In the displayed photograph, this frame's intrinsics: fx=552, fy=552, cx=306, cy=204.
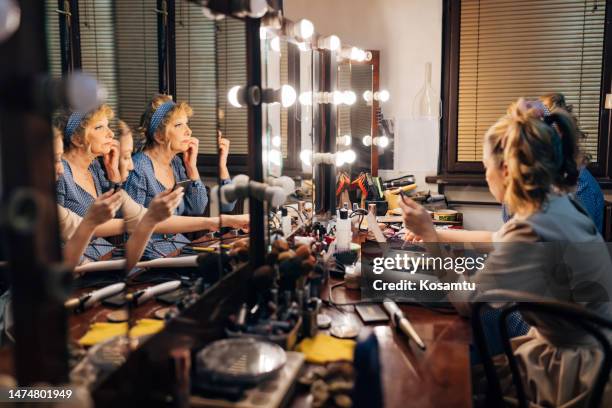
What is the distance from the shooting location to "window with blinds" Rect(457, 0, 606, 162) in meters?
3.55

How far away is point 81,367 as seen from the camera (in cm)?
92

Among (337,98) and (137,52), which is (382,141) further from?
(137,52)

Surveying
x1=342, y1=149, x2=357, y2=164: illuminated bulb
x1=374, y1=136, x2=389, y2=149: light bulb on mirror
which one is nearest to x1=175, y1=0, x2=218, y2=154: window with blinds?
x1=342, y1=149, x2=357, y2=164: illuminated bulb

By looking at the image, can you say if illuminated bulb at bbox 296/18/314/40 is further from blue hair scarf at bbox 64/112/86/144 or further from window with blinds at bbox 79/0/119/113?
blue hair scarf at bbox 64/112/86/144

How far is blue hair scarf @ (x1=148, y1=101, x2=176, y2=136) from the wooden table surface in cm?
89

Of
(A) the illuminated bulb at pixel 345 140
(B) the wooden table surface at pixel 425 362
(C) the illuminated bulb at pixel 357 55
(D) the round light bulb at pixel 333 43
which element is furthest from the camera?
(C) the illuminated bulb at pixel 357 55

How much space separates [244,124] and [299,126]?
0.97 m

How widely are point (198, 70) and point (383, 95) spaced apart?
7.78 ft

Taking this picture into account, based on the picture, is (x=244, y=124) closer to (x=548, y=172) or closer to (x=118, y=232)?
(x=118, y=232)

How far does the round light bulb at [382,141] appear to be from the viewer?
3.87 meters

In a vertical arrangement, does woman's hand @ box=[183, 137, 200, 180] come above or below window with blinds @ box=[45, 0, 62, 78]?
below

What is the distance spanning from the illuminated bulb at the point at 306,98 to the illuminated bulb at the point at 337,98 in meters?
0.20

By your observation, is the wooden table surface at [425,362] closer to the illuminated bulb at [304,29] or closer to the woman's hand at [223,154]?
the woman's hand at [223,154]

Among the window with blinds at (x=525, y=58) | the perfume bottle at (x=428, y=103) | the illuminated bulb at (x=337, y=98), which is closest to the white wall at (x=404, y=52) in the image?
the perfume bottle at (x=428, y=103)
